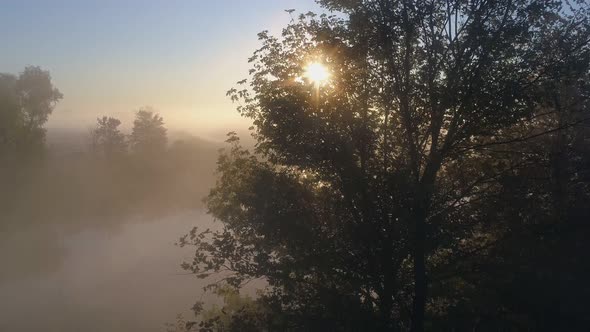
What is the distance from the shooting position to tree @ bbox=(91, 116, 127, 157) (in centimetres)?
7219

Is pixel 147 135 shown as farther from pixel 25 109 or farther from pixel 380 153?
pixel 380 153

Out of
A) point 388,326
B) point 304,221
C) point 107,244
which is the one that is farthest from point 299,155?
point 107,244

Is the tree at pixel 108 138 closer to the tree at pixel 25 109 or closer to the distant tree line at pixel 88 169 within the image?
the distant tree line at pixel 88 169

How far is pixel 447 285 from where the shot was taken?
415 inches

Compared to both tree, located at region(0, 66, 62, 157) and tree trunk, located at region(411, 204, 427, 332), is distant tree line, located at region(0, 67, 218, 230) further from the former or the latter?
tree trunk, located at region(411, 204, 427, 332)

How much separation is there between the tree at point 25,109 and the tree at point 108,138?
68.9 feet

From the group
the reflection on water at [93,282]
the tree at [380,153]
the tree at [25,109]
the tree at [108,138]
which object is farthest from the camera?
the tree at [108,138]

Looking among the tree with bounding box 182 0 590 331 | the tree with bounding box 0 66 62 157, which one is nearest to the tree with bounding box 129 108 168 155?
the tree with bounding box 0 66 62 157

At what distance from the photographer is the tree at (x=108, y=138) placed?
72188 millimetres

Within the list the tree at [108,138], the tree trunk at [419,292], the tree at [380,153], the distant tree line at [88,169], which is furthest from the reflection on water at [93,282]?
the tree at [108,138]

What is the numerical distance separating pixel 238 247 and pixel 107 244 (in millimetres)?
35027

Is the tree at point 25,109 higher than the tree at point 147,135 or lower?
lower

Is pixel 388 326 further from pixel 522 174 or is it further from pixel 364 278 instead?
pixel 522 174

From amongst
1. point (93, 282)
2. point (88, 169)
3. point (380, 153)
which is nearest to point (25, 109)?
point (88, 169)
